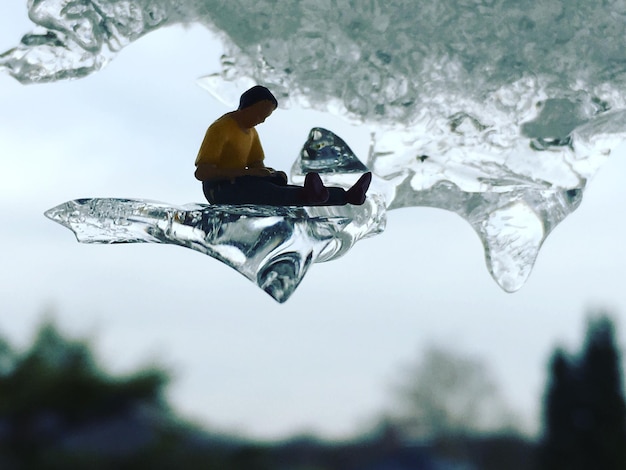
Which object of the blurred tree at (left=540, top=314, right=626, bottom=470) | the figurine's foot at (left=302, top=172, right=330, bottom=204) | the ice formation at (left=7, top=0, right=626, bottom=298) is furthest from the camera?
the blurred tree at (left=540, top=314, right=626, bottom=470)

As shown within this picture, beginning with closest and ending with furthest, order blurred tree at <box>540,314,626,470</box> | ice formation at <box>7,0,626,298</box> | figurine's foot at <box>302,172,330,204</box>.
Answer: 1. figurine's foot at <box>302,172,330,204</box>
2. ice formation at <box>7,0,626,298</box>
3. blurred tree at <box>540,314,626,470</box>

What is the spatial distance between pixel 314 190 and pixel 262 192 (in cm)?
10

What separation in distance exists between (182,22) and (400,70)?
471 millimetres

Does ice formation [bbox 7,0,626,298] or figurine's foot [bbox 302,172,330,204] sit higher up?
ice formation [bbox 7,0,626,298]

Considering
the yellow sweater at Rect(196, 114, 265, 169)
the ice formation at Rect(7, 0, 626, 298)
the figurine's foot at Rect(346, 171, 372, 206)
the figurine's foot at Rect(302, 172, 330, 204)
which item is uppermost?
the ice formation at Rect(7, 0, 626, 298)

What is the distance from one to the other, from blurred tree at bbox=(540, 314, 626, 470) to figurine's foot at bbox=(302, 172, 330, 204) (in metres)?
4.37

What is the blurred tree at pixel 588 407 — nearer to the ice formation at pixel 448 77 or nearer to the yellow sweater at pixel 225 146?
the ice formation at pixel 448 77

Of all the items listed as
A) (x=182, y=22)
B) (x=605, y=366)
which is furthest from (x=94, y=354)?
(x=182, y=22)

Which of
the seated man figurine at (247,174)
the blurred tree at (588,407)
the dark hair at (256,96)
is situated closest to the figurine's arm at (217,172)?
the seated man figurine at (247,174)

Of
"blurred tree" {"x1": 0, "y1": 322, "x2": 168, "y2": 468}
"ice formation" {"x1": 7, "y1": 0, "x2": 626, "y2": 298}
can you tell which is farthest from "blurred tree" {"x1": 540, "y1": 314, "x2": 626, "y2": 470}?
"ice formation" {"x1": 7, "y1": 0, "x2": 626, "y2": 298}

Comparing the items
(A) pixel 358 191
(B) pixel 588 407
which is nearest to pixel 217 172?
(A) pixel 358 191

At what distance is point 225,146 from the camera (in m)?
1.76

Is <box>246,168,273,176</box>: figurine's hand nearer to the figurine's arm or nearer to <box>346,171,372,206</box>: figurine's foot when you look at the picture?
the figurine's arm

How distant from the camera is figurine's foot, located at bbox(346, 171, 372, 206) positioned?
1780 mm
